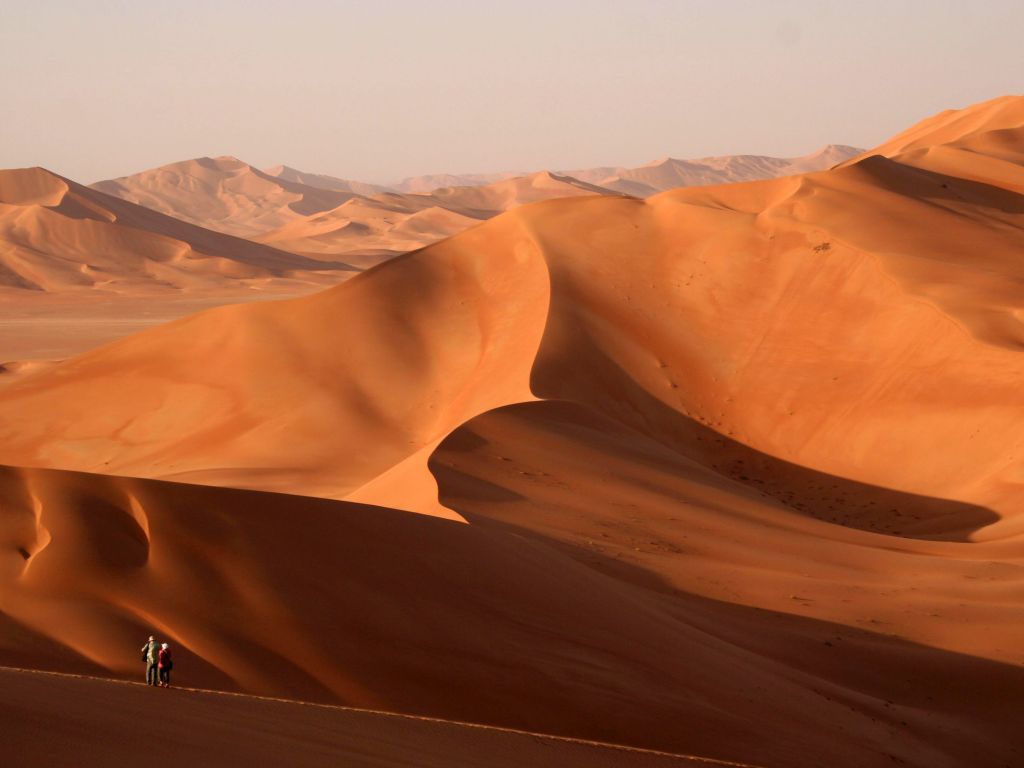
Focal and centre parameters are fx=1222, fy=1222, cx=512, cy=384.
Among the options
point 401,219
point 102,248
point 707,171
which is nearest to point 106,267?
point 102,248

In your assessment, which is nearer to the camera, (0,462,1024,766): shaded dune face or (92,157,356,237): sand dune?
(0,462,1024,766): shaded dune face

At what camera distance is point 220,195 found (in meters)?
163

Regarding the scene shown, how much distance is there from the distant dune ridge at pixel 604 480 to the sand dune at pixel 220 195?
115889mm

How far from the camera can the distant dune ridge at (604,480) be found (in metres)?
8.21

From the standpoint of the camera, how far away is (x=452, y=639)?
855 cm

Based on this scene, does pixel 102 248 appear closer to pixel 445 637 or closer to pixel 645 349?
pixel 645 349

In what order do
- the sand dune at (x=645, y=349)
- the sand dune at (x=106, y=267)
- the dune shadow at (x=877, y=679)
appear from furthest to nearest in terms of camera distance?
the sand dune at (x=106, y=267) → the sand dune at (x=645, y=349) → the dune shadow at (x=877, y=679)

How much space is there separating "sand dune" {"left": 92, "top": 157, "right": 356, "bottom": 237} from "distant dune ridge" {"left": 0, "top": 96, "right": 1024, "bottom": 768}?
380ft

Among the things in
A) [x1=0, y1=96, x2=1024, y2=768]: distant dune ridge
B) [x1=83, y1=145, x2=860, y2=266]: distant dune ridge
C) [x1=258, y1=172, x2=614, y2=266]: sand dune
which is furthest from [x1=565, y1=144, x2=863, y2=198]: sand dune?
[x1=0, y1=96, x2=1024, y2=768]: distant dune ridge

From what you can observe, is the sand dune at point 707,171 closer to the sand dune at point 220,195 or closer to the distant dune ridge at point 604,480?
the sand dune at point 220,195

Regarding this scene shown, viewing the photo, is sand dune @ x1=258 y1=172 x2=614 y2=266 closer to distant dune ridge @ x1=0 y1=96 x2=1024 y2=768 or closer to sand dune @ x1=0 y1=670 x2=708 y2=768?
distant dune ridge @ x1=0 y1=96 x2=1024 y2=768

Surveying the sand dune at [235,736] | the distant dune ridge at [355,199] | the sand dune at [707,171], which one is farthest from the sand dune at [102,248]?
the sand dune at [707,171]

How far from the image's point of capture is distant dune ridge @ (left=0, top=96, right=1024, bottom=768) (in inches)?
323

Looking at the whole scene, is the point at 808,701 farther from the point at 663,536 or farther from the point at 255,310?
the point at 255,310
